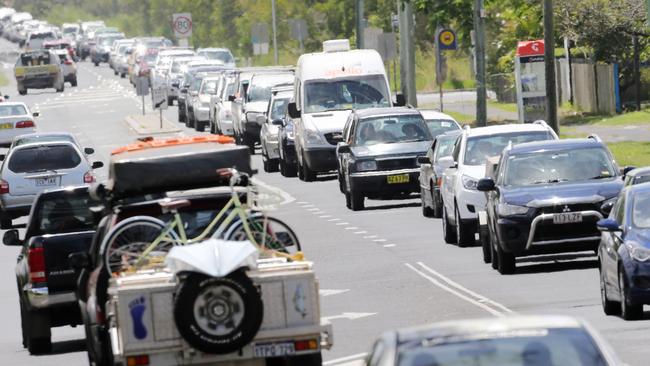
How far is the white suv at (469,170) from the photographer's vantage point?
28.2 m

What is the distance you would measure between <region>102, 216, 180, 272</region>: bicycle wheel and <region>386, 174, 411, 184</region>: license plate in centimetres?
2055

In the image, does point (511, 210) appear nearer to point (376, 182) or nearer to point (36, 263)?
point (36, 263)

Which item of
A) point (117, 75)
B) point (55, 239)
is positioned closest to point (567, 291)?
point (55, 239)

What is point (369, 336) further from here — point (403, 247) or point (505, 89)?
point (505, 89)

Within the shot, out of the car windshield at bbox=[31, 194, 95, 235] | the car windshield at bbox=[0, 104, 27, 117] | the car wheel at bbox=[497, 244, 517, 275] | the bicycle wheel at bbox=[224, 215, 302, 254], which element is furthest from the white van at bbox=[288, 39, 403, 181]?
the bicycle wheel at bbox=[224, 215, 302, 254]

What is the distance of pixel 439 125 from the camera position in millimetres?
40344

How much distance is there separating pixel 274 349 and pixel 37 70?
77.2 meters

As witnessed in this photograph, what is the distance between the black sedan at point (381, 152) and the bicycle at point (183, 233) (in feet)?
65.7

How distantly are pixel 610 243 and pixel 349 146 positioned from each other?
1725cm

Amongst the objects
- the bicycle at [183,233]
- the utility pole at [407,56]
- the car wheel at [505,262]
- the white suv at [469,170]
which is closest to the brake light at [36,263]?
the bicycle at [183,233]

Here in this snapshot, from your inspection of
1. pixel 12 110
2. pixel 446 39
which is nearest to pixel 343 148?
pixel 446 39

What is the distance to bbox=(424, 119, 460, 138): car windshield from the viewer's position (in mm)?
39969

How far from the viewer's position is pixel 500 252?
79.8 feet

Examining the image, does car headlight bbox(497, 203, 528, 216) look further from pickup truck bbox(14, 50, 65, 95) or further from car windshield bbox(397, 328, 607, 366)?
pickup truck bbox(14, 50, 65, 95)
